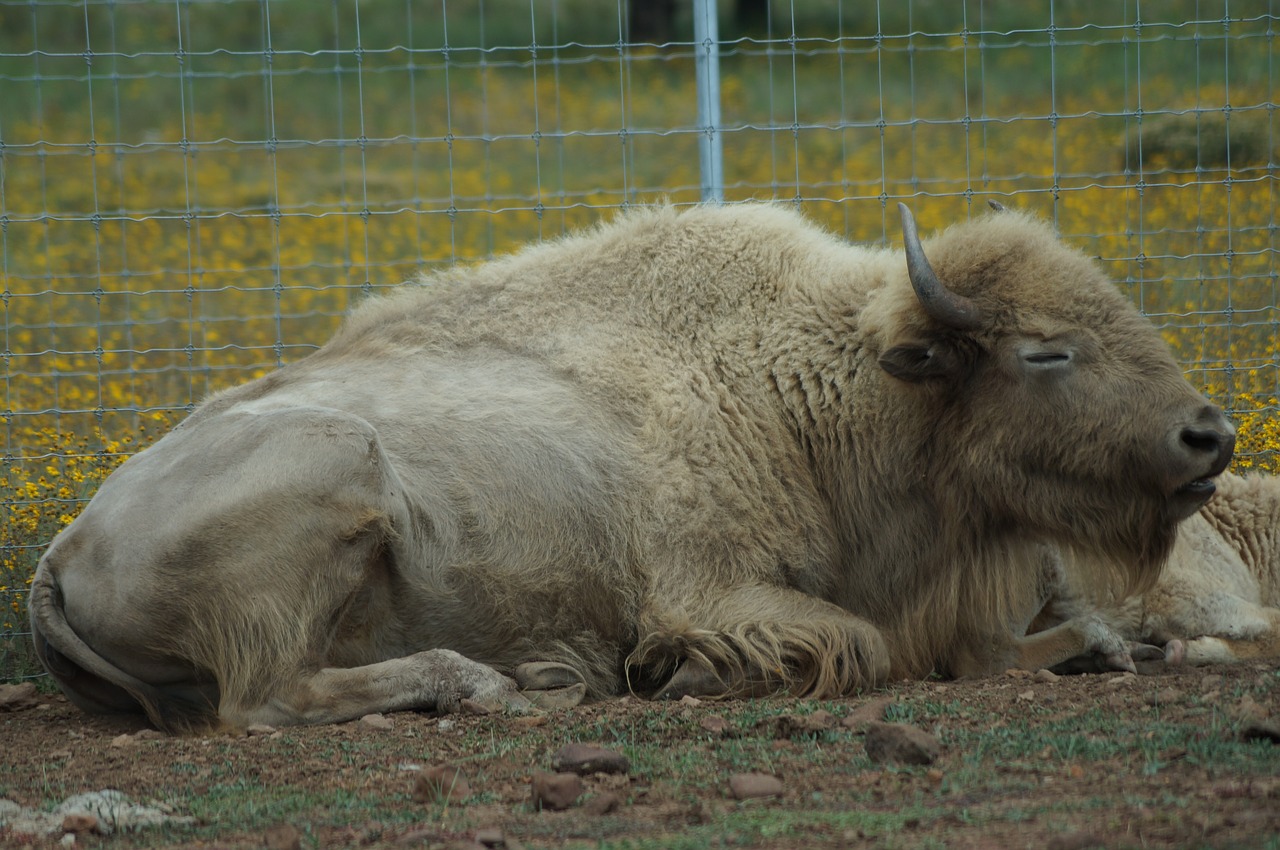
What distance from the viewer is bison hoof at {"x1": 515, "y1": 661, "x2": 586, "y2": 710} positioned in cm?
519

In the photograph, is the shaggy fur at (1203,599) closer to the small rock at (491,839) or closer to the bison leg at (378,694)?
the bison leg at (378,694)

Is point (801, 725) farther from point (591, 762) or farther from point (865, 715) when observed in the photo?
point (591, 762)

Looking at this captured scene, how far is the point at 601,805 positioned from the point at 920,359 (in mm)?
2539

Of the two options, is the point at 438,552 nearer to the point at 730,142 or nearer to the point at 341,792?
the point at 341,792

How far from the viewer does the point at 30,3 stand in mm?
6980

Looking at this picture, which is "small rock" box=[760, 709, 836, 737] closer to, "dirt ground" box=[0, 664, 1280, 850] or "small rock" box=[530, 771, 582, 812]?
"dirt ground" box=[0, 664, 1280, 850]

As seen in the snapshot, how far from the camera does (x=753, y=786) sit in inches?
144

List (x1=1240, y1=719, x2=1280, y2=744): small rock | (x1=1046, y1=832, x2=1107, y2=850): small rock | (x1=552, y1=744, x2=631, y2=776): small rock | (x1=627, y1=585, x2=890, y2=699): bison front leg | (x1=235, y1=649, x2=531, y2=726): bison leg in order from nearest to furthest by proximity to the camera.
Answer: (x1=1046, y1=832, x2=1107, y2=850): small rock
(x1=1240, y1=719, x2=1280, y2=744): small rock
(x1=552, y1=744, x2=631, y2=776): small rock
(x1=235, y1=649, x2=531, y2=726): bison leg
(x1=627, y1=585, x2=890, y2=699): bison front leg

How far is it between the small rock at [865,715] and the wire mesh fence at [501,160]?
3229mm

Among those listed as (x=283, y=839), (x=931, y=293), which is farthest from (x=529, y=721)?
(x=931, y=293)

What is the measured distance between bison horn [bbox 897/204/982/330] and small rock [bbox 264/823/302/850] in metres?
Result: 3.02

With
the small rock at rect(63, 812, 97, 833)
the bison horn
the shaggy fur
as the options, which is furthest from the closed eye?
the small rock at rect(63, 812, 97, 833)

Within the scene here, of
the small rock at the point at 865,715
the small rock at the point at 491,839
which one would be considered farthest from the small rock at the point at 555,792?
the small rock at the point at 865,715

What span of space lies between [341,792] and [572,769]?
628 millimetres
